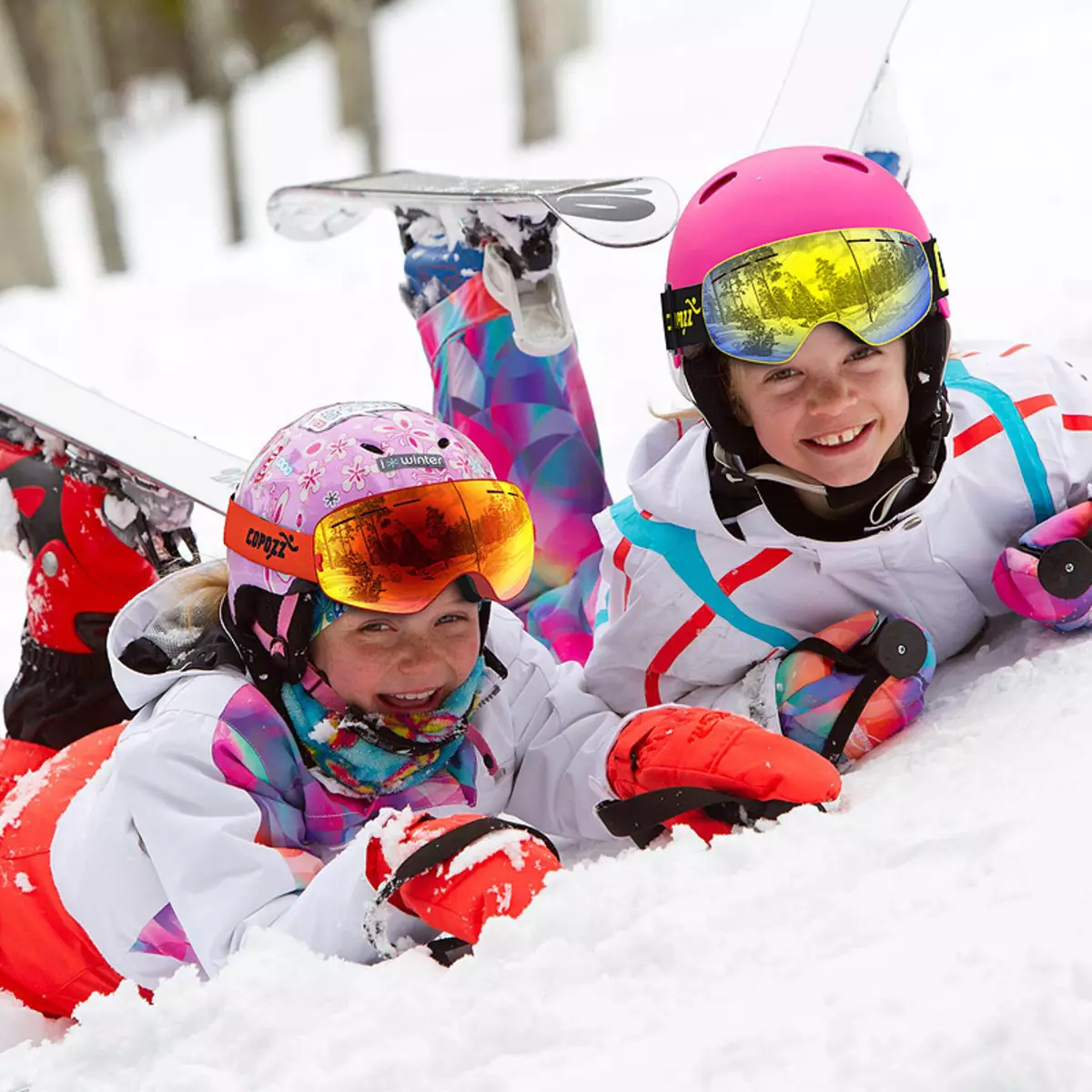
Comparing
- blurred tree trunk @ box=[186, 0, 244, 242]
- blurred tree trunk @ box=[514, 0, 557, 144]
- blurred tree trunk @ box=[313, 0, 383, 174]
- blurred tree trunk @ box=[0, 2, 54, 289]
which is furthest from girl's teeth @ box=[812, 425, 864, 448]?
blurred tree trunk @ box=[186, 0, 244, 242]

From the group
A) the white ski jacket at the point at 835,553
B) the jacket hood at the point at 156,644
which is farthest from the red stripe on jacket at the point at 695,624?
the jacket hood at the point at 156,644

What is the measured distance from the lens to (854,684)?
254 cm

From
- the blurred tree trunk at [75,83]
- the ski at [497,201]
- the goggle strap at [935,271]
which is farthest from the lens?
the blurred tree trunk at [75,83]

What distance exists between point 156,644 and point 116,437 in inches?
41.4

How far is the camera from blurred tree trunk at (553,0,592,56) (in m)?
16.7

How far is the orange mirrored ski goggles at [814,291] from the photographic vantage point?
8.07ft

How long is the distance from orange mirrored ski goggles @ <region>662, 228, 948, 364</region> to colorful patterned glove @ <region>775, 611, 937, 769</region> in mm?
552

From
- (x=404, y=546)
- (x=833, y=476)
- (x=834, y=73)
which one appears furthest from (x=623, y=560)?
(x=834, y=73)

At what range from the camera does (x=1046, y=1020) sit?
124 centimetres

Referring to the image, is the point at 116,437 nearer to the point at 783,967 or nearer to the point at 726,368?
the point at 726,368

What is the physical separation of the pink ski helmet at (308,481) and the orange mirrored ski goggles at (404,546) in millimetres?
20

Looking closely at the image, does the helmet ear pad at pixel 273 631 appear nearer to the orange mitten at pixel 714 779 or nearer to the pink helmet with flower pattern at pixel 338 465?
the pink helmet with flower pattern at pixel 338 465

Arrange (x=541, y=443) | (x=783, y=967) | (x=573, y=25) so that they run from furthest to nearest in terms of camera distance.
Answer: (x=573, y=25)
(x=541, y=443)
(x=783, y=967)

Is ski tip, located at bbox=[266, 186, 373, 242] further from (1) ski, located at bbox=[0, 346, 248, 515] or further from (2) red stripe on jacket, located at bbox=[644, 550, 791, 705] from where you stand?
(2) red stripe on jacket, located at bbox=[644, 550, 791, 705]
